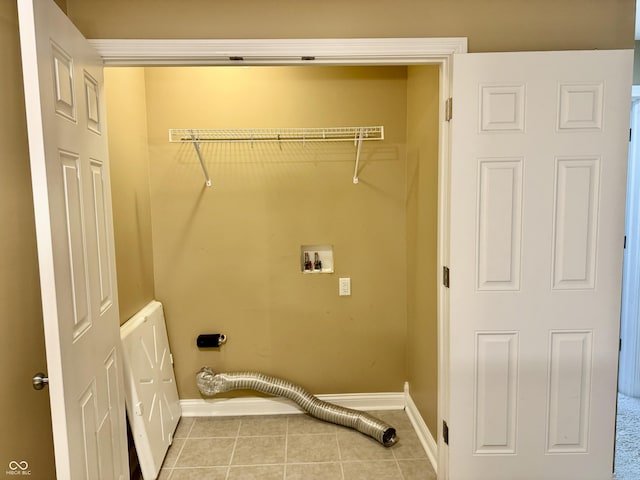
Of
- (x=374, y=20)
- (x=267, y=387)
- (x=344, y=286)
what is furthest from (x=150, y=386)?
(x=374, y=20)

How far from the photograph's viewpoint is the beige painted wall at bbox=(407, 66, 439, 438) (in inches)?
86.5

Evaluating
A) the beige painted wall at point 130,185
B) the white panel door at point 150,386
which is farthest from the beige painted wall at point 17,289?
the beige painted wall at point 130,185

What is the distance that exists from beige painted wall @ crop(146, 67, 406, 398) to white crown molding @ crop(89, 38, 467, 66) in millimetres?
964

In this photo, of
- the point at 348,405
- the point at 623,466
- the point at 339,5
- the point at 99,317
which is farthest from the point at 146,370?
the point at 623,466

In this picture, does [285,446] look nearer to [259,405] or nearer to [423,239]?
[259,405]

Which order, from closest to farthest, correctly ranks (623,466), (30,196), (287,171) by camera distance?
(30,196) → (623,466) → (287,171)

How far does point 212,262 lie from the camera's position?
272cm

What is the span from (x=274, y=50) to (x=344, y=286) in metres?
1.68

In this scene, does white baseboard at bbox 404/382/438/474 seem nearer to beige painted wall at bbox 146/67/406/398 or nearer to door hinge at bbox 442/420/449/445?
beige painted wall at bbox 146/67/406/398

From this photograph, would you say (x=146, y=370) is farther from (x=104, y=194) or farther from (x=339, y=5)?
(x=339, y=5)

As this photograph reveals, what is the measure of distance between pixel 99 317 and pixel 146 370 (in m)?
0.91

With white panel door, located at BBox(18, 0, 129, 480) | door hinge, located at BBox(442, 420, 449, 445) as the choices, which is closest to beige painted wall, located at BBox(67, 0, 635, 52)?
white panel door, located at BBox(18, 0, 129, 480)

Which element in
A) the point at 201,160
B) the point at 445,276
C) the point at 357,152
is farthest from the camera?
the point at 357,152

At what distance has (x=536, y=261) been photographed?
1707 mm
